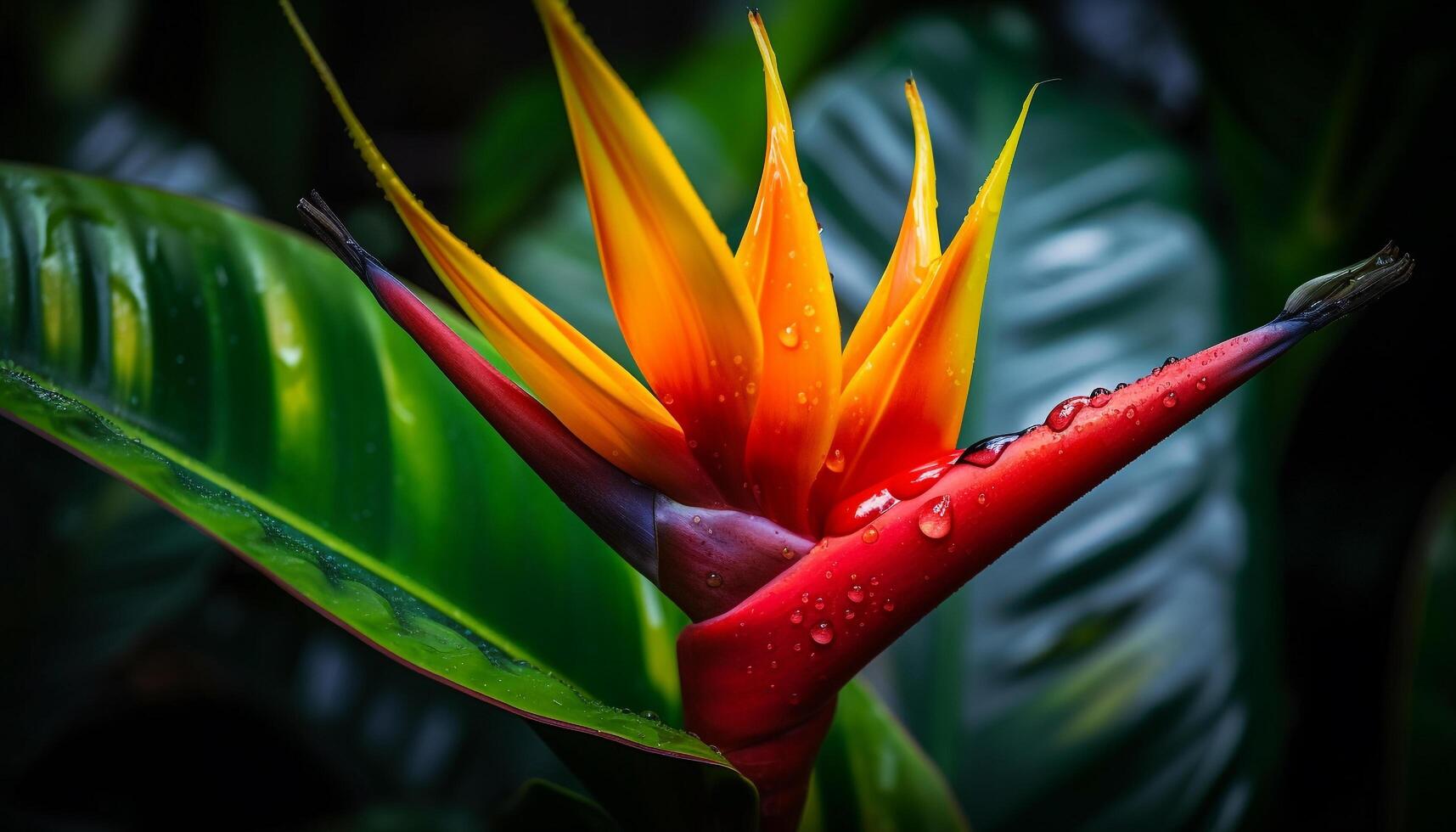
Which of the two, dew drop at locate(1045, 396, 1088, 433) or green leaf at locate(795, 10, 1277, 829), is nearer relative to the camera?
dew drop at locate(1045, 396, 1088, 433)

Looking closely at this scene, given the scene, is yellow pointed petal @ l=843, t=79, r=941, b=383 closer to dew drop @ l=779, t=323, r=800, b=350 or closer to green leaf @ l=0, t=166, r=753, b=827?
dew drop @ l=779, t=323, r=800, b=350

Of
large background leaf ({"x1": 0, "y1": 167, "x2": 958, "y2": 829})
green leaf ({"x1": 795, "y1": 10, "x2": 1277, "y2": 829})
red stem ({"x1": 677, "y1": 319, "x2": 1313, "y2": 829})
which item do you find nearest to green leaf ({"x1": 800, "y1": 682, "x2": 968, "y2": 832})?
large background leaf ({"x1": 0, "y1": 167, "x2": 958, "y2": 829})

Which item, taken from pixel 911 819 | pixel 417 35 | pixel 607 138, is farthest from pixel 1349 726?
pixel 417 35

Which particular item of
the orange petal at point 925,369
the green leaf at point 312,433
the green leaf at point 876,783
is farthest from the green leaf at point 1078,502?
the orange petal at point 925,369

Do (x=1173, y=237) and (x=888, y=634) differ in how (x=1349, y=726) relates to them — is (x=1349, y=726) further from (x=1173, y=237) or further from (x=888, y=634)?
(x=888, y=634)

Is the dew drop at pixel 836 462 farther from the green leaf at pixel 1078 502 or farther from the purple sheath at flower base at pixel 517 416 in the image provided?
the green leaf at pixel 1078 502

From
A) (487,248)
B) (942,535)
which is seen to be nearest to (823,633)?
(942,535)
